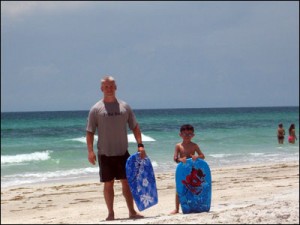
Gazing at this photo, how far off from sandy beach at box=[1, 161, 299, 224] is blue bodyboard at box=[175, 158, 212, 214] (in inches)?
8.2

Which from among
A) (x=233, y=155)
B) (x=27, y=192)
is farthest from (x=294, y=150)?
(x=27, y=192)

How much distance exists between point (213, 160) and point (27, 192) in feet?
29.9

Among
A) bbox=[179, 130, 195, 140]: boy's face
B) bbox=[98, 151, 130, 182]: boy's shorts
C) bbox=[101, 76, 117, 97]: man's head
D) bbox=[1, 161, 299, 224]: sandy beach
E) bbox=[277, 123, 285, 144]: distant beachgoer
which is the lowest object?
bbox=[1, 161, 299, 224]: sandy beach

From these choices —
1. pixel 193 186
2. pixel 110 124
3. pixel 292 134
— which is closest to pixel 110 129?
pixel 110 124

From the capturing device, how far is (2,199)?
38.0 feet

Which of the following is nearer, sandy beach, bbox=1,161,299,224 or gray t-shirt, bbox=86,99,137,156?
sandy beach, bbox=1,161,299,224

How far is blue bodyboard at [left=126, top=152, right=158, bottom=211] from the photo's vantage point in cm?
656

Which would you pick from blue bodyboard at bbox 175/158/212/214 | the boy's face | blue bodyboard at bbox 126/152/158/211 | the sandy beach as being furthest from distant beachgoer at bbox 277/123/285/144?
blue bodyboard at bbox 126/152/158/211

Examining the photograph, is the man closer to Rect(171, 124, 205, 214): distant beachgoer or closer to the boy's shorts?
the boy's shorts

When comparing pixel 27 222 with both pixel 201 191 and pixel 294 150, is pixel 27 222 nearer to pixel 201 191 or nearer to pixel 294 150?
pixel 201 191

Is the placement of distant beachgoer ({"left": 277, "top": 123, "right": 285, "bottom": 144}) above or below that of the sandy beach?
above

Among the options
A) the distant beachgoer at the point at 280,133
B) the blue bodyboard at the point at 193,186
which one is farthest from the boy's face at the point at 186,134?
the distant beachgoer at the point at 280,133

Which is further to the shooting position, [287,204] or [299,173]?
[299,173]

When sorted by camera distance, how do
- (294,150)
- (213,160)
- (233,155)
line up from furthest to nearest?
(294,150) → (233,155) → (213,160)
